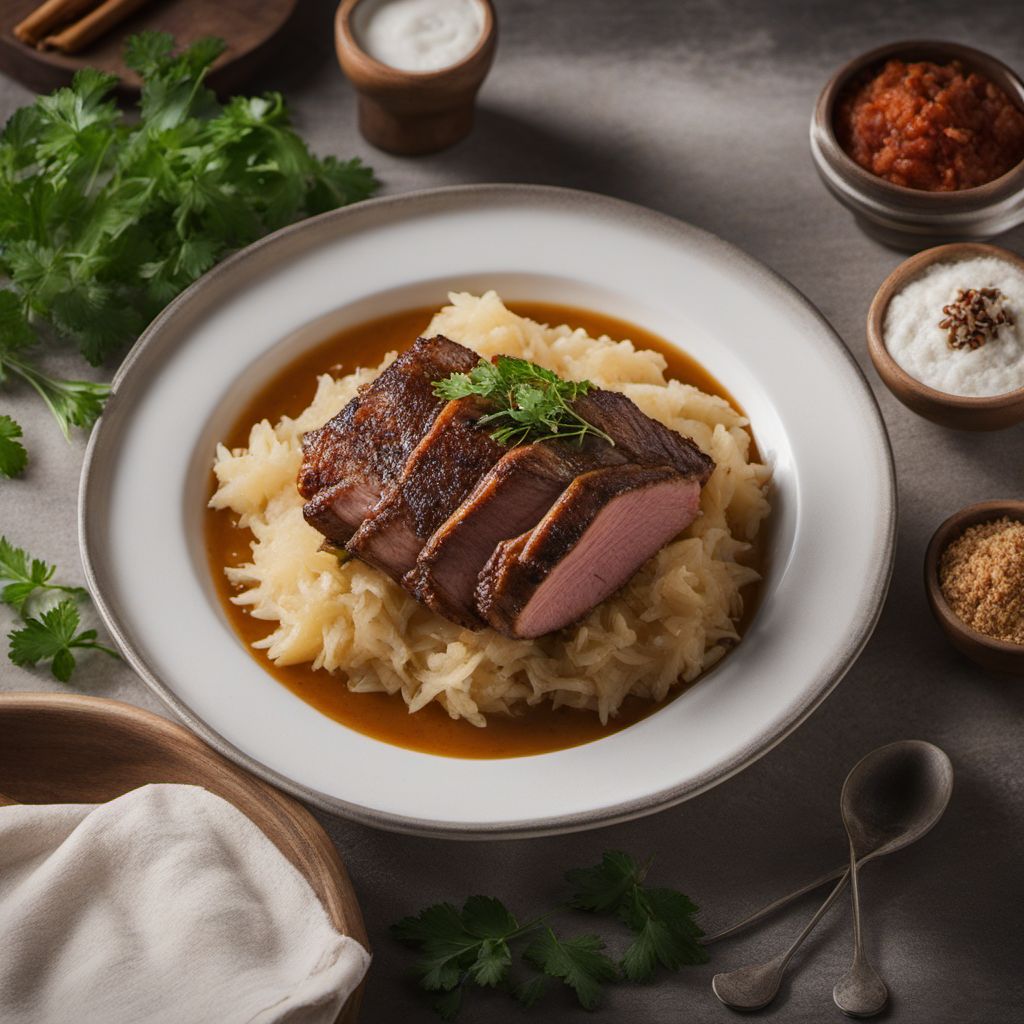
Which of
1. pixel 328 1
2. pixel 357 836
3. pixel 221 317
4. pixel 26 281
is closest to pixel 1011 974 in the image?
pixel 357 836

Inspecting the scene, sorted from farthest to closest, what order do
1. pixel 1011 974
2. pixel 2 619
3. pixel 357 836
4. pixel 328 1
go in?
pixel 328 1
pixel 2 619
pixel 357 836
pixel 1011 974

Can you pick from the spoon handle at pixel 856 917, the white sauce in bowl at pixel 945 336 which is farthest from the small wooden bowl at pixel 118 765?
the white sauce in bowl at pixel 945 336

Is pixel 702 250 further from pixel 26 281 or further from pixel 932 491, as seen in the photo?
pixel 26 281

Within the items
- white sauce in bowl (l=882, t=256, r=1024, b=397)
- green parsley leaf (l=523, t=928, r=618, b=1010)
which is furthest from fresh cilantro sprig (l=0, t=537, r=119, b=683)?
white sauce in bowl (l=882, t=256, r=1024, b=397)

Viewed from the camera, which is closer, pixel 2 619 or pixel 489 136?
pixel 2 619

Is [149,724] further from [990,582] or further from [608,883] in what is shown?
[990,582]

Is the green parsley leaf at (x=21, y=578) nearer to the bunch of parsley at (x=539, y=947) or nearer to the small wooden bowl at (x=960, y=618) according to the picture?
the bunch of parsley at (x=539, y=947)

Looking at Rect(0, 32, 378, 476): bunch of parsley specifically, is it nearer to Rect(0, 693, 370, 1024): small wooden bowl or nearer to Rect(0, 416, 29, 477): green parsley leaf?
Rect(0, 416, 29, 477): green parsley leaf
